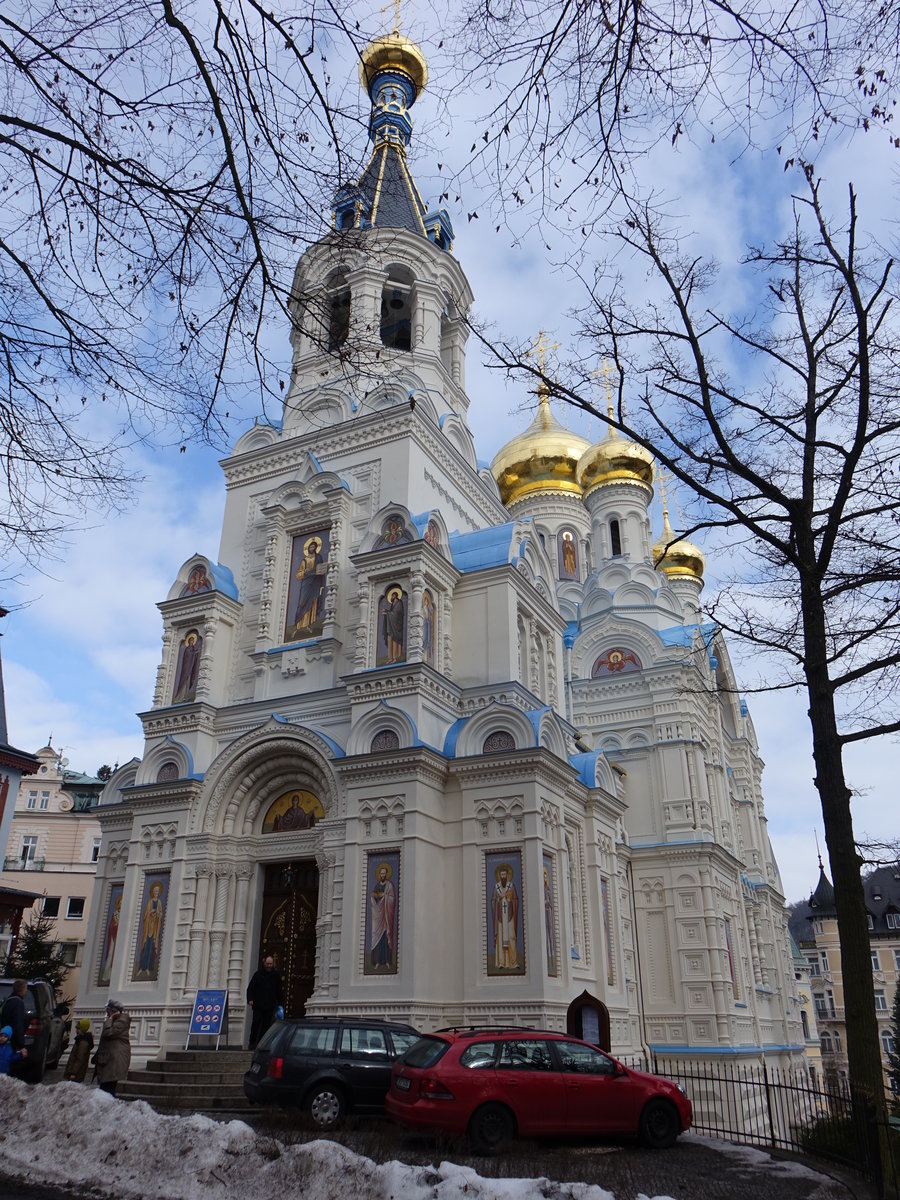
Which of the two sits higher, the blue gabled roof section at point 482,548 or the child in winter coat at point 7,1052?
the blue gabled roof section at point 482,548

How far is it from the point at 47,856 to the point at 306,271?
2489 centimetres

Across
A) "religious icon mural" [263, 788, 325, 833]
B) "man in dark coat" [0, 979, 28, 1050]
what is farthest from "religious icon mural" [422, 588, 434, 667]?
"man in dark coat" [0, 979, 28, 1050]

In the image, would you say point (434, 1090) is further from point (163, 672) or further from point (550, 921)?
point (163, 672)

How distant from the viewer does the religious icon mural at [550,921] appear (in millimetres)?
14234

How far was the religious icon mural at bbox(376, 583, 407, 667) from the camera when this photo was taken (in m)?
16.0

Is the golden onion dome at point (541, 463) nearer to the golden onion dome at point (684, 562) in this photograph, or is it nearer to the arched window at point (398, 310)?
the golden onion dome at point (684, 562)

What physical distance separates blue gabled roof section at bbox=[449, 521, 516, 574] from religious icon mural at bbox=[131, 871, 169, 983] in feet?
25.3

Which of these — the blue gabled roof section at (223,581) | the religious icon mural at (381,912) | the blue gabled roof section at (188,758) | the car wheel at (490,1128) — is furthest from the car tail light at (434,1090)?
the blue gabled roof section at (223,581)

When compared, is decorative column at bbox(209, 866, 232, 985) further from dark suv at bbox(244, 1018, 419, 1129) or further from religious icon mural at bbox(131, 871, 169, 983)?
dark suv at bbox(244, 1018, 419, 1129)

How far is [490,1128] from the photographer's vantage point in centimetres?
845

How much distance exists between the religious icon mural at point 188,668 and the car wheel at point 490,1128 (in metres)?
10.8

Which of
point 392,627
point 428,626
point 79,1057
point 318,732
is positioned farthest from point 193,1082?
point 428,626

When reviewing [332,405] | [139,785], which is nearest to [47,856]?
[139,785]

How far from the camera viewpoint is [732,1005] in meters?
23.5
